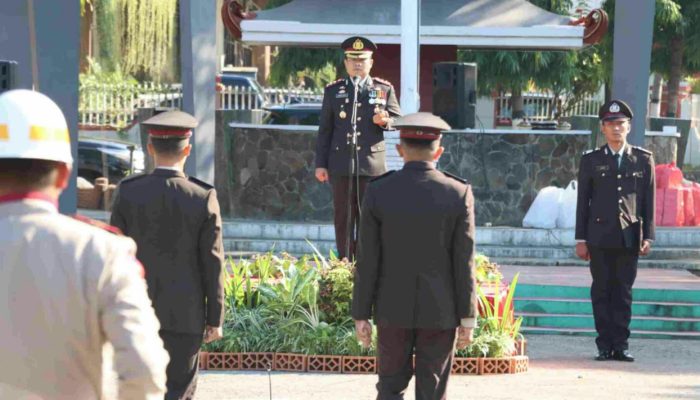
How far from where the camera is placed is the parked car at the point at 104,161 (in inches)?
997

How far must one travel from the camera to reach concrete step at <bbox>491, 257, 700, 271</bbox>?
1703 cm

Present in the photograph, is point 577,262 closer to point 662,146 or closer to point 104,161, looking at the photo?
point 662,146

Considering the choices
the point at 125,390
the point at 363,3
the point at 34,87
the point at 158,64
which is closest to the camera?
the point at 125,390

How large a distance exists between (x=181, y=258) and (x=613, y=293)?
4.49 meters

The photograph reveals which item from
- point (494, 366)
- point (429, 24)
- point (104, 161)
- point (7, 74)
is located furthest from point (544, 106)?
point (7, 74)

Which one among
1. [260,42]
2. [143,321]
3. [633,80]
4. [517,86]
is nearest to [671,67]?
[517,86]

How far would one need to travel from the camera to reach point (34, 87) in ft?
35.0

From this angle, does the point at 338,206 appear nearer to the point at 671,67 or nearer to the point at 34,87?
the point at 34,87

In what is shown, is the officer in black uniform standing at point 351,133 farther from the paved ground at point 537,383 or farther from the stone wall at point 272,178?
the stone wall at point 272,178

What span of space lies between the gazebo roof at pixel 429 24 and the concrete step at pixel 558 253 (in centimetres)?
491

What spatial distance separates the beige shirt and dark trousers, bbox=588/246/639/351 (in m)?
7.17

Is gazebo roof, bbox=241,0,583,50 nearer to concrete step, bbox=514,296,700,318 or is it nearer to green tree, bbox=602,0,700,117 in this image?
green tree, bbox=602,0,700,117

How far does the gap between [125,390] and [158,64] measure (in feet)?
116

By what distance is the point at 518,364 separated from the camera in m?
9.81
